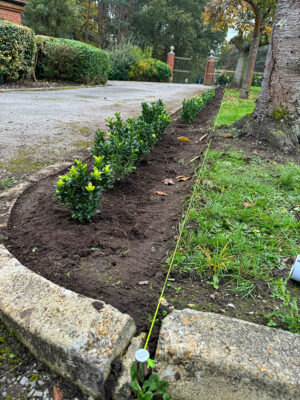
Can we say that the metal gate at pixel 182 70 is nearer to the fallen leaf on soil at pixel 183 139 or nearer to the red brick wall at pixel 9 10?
the red brick wall at pixel 9 10

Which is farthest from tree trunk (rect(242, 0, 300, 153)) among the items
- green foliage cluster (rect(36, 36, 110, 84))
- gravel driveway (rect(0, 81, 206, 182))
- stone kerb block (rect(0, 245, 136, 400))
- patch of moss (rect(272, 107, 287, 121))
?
green foliage cluster (rect(36, 36, 110, 84))

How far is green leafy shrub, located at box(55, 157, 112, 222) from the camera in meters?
1.71

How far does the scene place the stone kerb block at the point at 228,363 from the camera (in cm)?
94

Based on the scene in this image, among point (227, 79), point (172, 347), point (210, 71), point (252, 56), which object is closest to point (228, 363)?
point (172, 347)

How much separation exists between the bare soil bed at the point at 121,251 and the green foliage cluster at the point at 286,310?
0.05m

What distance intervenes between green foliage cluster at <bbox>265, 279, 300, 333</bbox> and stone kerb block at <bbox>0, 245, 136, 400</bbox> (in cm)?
70

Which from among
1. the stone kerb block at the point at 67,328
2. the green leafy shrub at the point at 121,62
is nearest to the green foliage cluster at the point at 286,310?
the stone kerb block at the point at 67,328

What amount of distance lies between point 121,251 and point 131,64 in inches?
800

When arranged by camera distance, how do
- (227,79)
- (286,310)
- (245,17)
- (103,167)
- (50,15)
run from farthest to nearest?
(227,79) < (50,15) < (245,17) < (103,167) < (286,310)

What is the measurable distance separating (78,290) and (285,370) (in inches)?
35.7

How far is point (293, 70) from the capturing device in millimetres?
3535

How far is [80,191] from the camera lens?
1768 mm

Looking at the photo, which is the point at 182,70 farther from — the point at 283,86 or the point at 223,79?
the point at 283,86

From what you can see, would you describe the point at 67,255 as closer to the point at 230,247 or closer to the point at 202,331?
the point at 202,331
